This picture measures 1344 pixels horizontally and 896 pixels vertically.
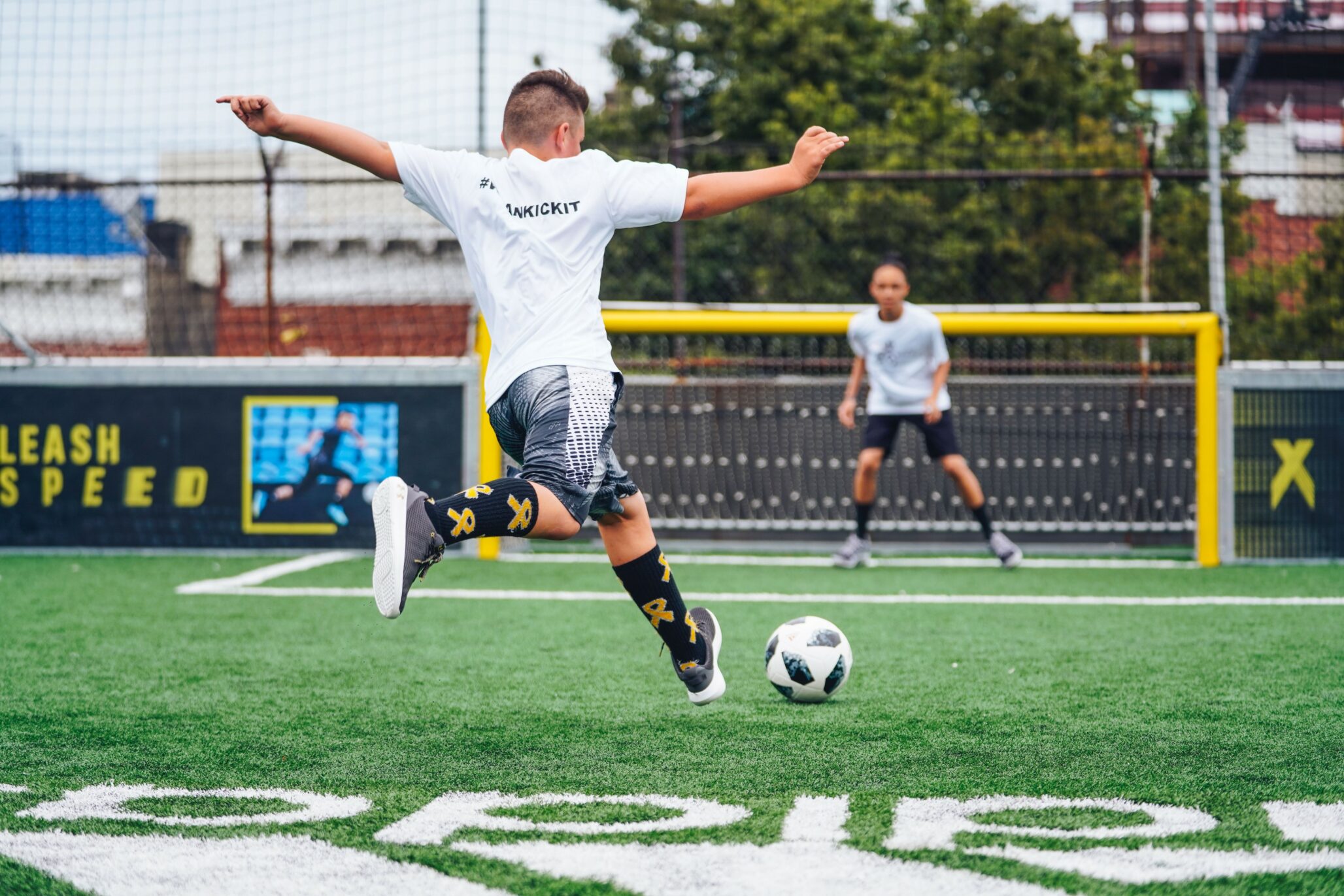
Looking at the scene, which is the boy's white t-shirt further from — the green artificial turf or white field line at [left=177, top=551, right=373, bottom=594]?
white field line at [left=177, top=551, right=373, bottom=594]

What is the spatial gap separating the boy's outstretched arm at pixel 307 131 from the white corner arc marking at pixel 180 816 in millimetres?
1619

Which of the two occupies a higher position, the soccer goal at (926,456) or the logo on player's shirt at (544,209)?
the logo on player's shirt at (544,209)

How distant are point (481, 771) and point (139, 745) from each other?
0.99 metres

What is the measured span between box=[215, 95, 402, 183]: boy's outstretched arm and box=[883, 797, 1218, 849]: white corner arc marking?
2154 mm

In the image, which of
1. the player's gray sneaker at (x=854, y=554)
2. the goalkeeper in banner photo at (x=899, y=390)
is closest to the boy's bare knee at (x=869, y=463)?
the goalkeeper in banner photo at (x=899, y=390)

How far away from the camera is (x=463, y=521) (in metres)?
3.23

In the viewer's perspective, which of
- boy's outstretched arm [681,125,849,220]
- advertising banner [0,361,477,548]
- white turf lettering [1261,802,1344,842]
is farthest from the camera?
advertising banner [0,361,477,548]

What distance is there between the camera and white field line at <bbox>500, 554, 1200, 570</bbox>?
866 centimetres

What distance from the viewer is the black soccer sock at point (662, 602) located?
3818mm

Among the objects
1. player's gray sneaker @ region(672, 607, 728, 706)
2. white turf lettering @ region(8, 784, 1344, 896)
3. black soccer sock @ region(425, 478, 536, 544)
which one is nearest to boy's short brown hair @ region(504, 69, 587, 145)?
black soccer sock @ region(425, 478, 536, 544)

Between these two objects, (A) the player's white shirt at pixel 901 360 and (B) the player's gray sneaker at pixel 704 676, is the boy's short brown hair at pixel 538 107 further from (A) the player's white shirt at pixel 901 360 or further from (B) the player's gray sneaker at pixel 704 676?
(A) the player's white shirt at pixel 901 360

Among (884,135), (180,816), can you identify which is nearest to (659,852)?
(180,816)

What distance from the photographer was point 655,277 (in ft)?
52.9

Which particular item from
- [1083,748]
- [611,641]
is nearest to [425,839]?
[1083,748]
